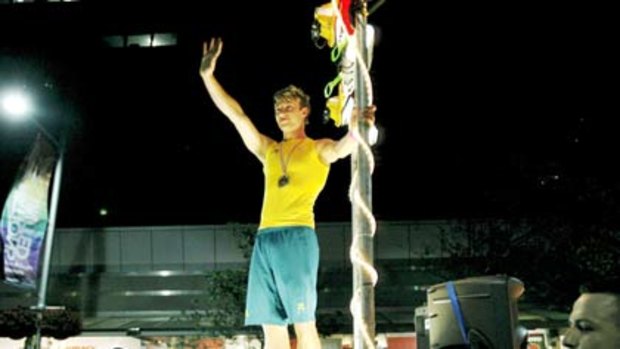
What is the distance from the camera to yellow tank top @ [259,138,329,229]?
6254 mm

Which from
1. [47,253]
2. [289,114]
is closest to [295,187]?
[289,114]

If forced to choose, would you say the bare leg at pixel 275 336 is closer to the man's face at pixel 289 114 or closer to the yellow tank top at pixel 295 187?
the yellow tank top at pixel 295 187

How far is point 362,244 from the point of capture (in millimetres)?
5035

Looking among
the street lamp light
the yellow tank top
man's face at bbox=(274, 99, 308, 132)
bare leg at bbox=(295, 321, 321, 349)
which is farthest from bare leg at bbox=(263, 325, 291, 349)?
the street lamp light

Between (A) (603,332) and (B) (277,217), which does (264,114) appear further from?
(A) (603,332)

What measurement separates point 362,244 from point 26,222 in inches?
524

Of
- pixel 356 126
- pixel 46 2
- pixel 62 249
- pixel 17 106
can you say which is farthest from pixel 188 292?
pixel 356 126

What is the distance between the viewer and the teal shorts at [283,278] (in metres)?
6.03

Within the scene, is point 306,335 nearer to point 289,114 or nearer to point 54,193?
point 289,114

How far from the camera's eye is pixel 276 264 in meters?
6.15

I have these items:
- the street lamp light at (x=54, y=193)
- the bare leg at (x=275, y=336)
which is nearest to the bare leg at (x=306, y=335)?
the bare leg at (x=275, y=336)

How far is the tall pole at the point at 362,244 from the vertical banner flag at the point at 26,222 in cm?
1300

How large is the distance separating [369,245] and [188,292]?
729 inches

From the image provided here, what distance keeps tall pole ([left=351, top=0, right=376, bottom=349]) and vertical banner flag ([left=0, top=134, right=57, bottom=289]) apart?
13004 mm
